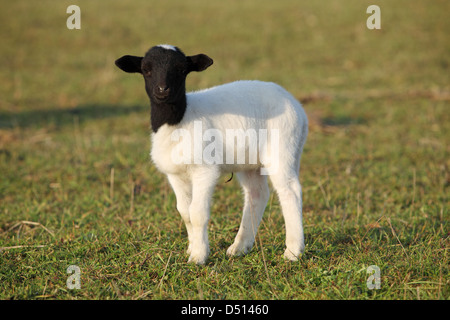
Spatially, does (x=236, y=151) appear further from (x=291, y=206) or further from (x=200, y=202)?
(x=291, y=206)

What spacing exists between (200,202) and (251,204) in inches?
27.4

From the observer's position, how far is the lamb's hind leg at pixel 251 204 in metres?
5.17

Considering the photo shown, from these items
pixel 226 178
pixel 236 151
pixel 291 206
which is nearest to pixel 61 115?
pixel 226 178

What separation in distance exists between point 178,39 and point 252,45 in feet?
9.15

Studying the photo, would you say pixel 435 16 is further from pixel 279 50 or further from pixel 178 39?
pixel 178 39

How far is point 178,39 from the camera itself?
1905 centimetres

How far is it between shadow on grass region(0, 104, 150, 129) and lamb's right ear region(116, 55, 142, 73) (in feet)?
22.1

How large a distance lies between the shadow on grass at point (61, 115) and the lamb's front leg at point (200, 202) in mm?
7130

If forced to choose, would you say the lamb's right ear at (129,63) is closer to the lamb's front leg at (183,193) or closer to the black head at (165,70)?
the black head at (165,70)

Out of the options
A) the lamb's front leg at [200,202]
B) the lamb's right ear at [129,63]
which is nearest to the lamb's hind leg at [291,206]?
the lamb's front leg at [200,202]

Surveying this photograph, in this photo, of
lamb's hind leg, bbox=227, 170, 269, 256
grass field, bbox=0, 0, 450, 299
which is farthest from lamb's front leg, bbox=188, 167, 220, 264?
lamb's hind leg, bbox=227, 170, 269, 256

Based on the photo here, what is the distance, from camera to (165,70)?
4480 mm

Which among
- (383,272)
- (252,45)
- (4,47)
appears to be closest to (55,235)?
(383,272)

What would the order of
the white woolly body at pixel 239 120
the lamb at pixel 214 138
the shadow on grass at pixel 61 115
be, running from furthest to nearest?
the shadow on grass at pixel 61 115
the white woolly body at pixel 239 120
the lamb at pixel 214 138
